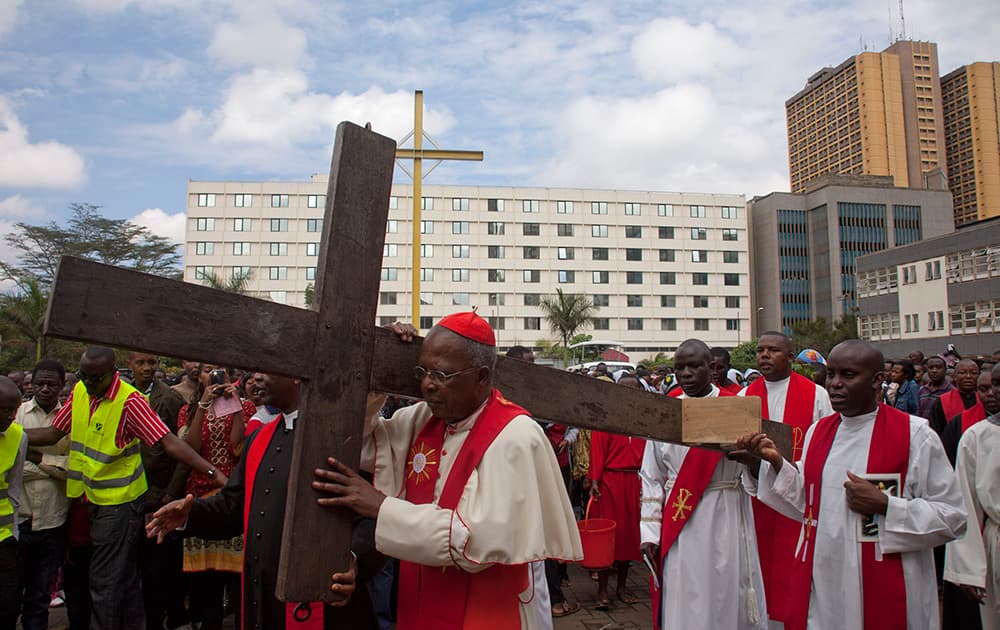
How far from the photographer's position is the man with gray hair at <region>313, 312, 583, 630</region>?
6.72ft

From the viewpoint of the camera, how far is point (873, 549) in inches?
129

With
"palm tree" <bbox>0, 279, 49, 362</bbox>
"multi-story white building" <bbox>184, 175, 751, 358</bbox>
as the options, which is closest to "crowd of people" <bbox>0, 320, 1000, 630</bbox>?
"palm tree" <bbox>0, 279, 49, 362</bbox>

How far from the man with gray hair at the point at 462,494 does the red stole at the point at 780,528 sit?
6.31ft

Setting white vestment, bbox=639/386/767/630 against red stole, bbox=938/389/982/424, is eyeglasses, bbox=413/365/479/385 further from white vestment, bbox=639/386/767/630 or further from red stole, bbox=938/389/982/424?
red stole, bbox=938/389/982/424

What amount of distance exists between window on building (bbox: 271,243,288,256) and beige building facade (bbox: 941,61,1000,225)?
97757 mm

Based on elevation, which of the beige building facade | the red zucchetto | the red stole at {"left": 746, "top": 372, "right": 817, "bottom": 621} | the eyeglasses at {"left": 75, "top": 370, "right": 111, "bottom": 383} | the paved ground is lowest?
the paved ground

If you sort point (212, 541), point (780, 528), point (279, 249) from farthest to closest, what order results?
point (279, 249)
point (212, 541)
point (780, 528)

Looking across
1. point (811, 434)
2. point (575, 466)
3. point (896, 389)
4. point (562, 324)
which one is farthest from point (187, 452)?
point (562, 324)

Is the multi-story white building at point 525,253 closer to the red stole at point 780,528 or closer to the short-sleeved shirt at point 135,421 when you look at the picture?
the red stole at point 780,528

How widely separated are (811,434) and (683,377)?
86cm

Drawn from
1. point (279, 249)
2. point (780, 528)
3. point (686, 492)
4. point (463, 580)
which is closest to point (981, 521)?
point (780, 528)

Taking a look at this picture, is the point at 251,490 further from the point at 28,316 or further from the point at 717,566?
the point at 28,316

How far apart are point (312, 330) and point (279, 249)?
205 feet

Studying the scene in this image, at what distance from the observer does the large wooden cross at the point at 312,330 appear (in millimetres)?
1635
